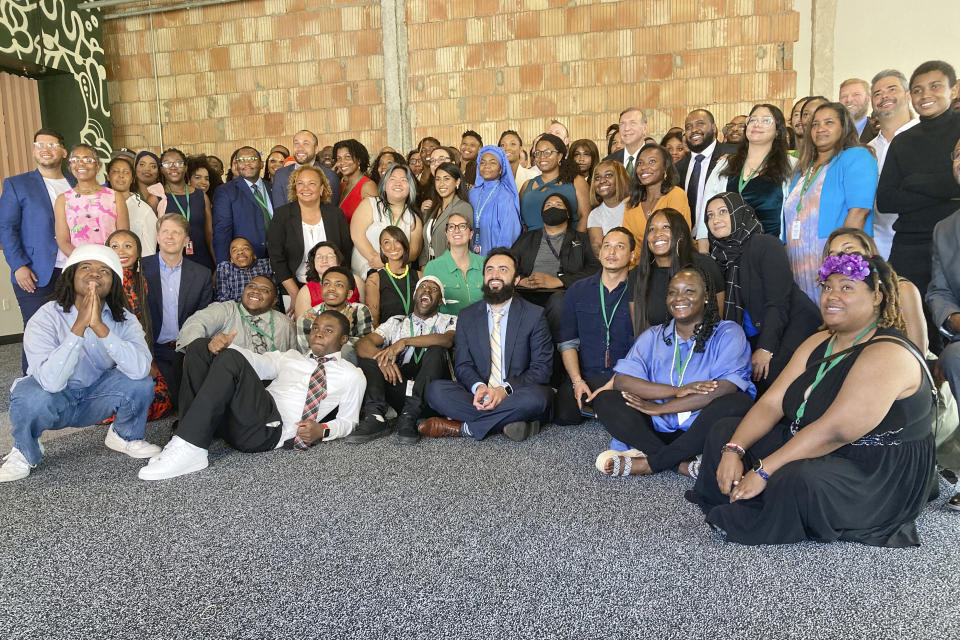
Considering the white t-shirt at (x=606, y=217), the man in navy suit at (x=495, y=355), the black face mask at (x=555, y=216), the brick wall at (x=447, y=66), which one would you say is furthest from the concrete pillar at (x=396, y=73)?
the man in navy suit at (x=495, y=355)

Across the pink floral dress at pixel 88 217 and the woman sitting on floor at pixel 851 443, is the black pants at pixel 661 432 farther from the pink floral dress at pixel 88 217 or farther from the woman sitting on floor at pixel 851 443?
the pink floral dress at pixel 88 217

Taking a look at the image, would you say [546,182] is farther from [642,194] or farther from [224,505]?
[224,505]

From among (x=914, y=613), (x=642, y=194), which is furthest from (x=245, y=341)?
(x=914, y=613)

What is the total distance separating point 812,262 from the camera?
3.91 m

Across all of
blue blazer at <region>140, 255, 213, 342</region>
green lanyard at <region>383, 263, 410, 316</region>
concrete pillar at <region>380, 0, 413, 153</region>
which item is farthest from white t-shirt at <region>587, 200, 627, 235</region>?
concrete pillar at <region>380, 0, 413, 153</region>

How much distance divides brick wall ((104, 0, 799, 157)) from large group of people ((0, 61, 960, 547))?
3029 millimetres

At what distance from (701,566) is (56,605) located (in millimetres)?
2116

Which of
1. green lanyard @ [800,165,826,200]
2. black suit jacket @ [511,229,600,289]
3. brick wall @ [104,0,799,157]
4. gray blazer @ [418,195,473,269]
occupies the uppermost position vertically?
brick wall @ [104,0,799,157]

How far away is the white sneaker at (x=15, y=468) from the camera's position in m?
3.58

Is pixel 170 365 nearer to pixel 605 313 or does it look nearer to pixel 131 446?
pixel 131 446

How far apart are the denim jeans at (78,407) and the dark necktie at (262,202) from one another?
2102 mm

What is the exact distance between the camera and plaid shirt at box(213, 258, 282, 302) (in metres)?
5.01

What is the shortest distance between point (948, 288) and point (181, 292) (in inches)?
174

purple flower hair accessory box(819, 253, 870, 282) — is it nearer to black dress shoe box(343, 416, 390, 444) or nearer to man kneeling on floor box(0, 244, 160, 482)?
black dress shoe box(343, 416, 390, 444)
